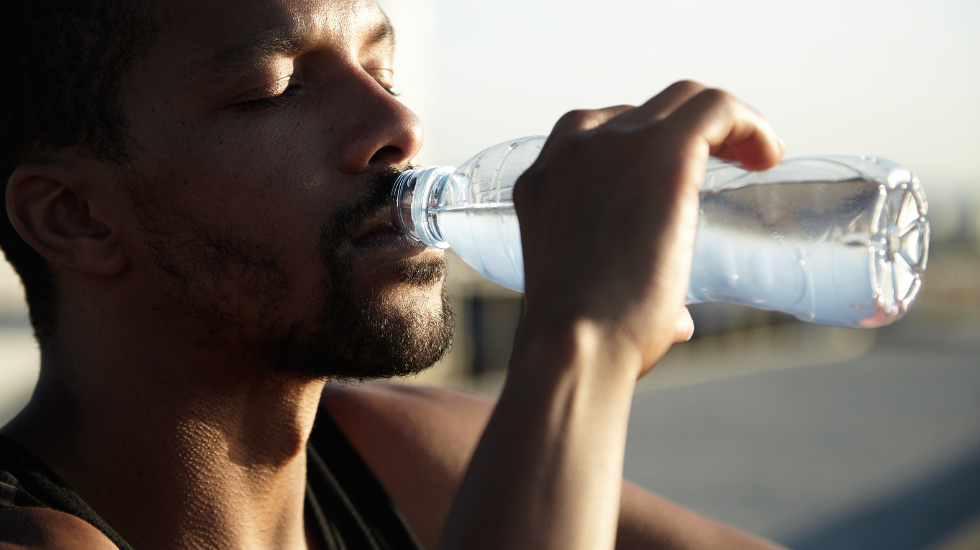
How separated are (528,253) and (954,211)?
32701 mm

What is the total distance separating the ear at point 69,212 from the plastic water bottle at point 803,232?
0.56 m

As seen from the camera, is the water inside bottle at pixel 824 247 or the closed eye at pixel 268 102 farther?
the closed eye at pixel 268 102

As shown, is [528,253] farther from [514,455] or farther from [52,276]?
[52,276]

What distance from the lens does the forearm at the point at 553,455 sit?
956 mm

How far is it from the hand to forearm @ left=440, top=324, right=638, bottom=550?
3 centimetres

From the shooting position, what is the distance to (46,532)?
1.35 meters

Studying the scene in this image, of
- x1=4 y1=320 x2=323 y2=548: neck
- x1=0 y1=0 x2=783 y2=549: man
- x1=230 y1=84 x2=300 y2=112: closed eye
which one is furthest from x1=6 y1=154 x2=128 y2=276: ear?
x1=230 y1=84 x2=300 y2=112: closed eye

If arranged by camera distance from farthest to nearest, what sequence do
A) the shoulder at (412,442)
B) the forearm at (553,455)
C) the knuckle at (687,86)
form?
the shoulder at (412,442) < the knuckle at (687,86) < the forearm at (553,455)

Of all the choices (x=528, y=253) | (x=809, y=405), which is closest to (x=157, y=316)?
(x=528, y=253)

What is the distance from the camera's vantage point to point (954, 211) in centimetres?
2947

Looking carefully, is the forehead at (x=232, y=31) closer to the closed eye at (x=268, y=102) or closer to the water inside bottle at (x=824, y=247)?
the closed eye at (x=268, y=102)

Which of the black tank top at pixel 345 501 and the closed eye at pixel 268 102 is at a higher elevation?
the closed eye at pixel 268 102

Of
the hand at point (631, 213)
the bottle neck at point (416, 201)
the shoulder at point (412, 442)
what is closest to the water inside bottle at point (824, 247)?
the hand at point (631, 213)

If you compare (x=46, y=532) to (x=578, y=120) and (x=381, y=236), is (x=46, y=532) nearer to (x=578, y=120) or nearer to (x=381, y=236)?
(x=381, y=236)
